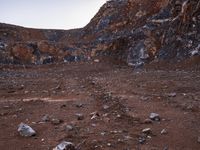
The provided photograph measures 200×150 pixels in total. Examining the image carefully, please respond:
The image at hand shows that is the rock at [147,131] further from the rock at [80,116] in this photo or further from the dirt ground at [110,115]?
the rock at [80,116]

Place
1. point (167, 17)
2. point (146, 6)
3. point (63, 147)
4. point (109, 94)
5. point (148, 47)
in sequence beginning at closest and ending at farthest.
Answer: point (63, 147) → point (109, 94) → point (148, 47) → point (167, 17) → point (146, 6)

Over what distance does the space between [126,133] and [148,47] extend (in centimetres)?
2173

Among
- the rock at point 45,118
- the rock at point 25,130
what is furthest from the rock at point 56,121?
the rock at point 25,130

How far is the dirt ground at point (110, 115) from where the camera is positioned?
29.9ft

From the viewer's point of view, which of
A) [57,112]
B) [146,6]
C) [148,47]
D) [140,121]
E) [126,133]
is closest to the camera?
[126,133]

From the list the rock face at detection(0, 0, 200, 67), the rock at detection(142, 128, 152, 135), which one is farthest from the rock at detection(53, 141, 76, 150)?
the rock face at detection(0, 0, 200, 67)

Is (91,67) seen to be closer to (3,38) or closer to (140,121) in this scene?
(3,38)

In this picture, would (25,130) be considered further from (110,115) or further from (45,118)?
(110,115)

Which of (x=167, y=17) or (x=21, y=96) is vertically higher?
(x=167, y=17)

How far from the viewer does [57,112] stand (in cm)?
1244

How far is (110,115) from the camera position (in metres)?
11.4

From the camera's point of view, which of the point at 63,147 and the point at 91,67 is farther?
the point at 91,67

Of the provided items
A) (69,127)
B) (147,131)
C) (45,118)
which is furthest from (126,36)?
(147,131)

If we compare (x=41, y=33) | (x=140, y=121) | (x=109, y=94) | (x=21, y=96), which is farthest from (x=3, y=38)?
(x=140, y=121)
